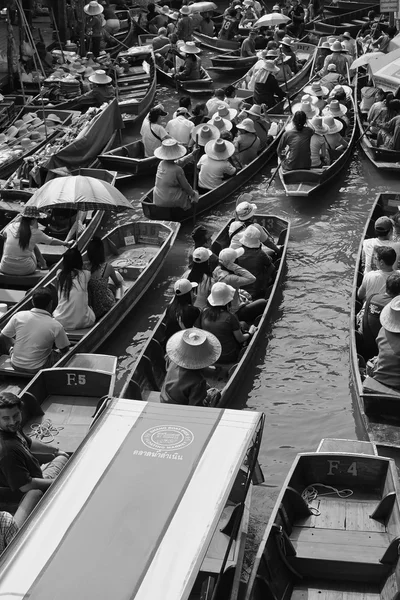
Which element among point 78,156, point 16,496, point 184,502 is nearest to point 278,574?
point 184,502

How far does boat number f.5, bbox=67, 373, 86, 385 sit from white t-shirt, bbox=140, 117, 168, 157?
24.0 feet

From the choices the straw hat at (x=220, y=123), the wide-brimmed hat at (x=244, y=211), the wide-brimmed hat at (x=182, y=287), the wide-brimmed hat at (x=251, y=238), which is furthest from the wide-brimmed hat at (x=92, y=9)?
the wide-brimmed hat at (x=182, y=287)

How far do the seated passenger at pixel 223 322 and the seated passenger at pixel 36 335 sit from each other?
1532mm

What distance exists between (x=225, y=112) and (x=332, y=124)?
6.46 ft

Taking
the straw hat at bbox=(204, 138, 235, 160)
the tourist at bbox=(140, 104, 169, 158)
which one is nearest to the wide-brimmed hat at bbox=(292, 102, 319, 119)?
the straw hat at bbox=(204, 138, 235, 160)

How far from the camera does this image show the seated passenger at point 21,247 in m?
11.4

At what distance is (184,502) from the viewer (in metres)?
5.92

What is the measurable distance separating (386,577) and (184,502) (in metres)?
2.04

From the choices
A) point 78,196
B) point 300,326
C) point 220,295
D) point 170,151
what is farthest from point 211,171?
point 220,295

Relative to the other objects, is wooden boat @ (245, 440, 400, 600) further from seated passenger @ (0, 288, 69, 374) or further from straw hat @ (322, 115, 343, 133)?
straw hat @ (322, 115, 343, 133)

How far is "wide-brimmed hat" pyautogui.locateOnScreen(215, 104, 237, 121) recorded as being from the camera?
54.9 ft

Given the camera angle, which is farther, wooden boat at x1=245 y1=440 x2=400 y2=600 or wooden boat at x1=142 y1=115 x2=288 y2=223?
wooden boat at x1=142 y1=115 x2=288 y2=223

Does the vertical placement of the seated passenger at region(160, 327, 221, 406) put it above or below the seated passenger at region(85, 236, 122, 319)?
above

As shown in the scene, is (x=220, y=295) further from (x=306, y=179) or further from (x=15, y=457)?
(x=306, y=179)
